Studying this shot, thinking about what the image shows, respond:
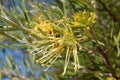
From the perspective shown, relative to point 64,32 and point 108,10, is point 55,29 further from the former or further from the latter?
point 108,10

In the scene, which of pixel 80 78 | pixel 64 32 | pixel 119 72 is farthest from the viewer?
pixel 80 78

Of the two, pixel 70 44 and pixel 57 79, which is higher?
pixel 70 44

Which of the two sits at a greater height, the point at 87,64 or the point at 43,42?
the point at 43,42

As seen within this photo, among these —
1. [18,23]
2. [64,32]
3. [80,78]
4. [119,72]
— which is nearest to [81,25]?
[64,32]

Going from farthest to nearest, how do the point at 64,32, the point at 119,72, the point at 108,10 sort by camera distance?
the point at 108,10 → the point at 119,72 → the point at 64,32

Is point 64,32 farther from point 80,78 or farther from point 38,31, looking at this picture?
point 80,78

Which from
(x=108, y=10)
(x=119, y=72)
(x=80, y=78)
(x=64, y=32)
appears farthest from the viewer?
(x=108, y=10)

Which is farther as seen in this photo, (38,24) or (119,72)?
(119,72)

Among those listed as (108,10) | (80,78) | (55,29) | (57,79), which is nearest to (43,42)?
(55,29)

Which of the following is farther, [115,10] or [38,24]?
[115,10]
